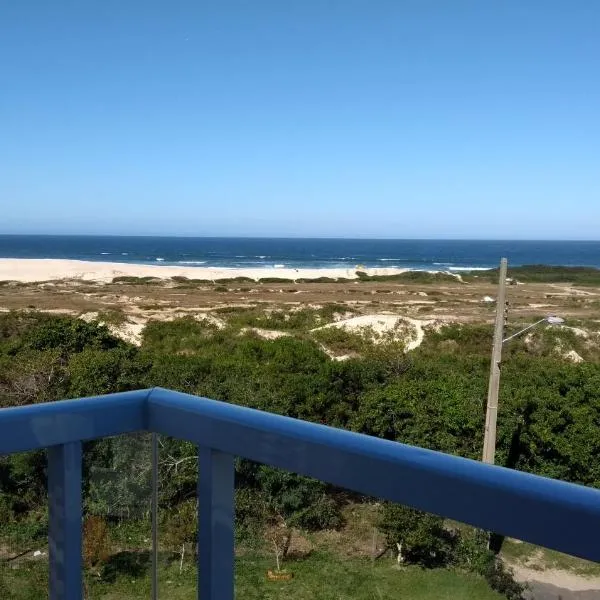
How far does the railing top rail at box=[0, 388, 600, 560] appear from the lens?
88 cm

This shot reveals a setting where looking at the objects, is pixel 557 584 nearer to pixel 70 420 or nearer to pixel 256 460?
pixel 256 460

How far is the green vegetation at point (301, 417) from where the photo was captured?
1.21m

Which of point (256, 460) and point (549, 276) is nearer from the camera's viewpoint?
point (256, 460)

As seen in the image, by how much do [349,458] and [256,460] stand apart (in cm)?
19

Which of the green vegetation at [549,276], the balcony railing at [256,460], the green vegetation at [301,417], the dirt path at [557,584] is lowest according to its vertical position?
the green vegetation at [549,276]

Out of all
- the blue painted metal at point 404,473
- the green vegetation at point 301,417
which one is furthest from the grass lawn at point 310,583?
the blue painted metal at point 404,473

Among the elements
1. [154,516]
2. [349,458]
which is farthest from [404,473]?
[154,516]

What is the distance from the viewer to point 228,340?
23875 mm

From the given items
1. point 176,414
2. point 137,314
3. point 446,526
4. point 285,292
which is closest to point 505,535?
point 446,526

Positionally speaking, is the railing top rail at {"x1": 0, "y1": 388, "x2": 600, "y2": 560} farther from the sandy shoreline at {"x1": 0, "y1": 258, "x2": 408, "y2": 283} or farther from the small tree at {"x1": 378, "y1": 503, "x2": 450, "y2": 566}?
the sandy shoreline at {"x1": 0, "y1": 258, "x2": 408, "y2": 283}

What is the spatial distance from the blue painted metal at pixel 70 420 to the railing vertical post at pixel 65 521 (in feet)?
0.10

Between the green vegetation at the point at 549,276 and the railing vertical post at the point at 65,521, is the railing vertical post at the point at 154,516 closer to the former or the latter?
the railing vertical post at the point at 65,521

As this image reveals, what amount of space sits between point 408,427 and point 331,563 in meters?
11.2

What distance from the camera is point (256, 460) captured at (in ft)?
3.82
